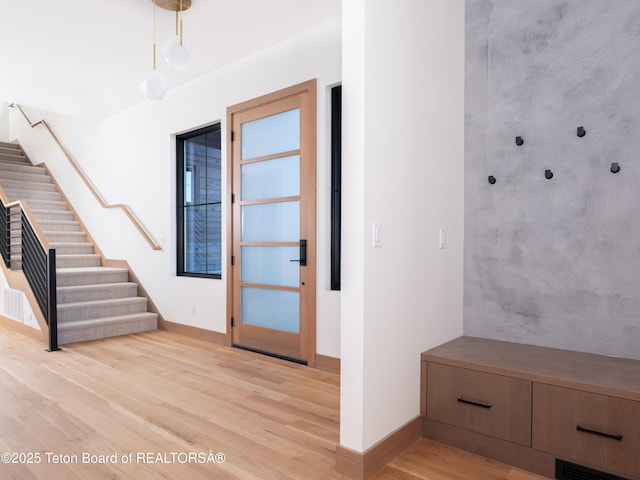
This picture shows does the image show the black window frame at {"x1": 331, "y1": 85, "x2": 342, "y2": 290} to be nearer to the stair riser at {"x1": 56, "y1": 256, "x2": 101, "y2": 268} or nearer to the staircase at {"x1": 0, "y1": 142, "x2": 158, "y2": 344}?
the staircase at {"x1": 0, "y1": 142, "x2": 158, "y2": 344}

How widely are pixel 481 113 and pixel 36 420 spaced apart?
10.7 ft

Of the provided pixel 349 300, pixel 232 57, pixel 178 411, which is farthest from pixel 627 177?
pixel 232 57

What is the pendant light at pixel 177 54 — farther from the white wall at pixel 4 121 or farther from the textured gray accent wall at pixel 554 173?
the white wall at pixel 4 121

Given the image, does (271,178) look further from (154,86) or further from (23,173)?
(23,173)

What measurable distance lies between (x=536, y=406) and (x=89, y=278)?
5010mm

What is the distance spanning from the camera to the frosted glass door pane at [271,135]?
12.1 ft

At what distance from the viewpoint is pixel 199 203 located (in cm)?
485

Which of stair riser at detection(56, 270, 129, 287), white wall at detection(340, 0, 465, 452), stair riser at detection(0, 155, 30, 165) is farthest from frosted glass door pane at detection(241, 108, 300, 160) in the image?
stair riser at detection(0, 155, 30, 165)

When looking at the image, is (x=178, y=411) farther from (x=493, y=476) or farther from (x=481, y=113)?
(x=481, y=113)

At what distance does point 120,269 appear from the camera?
5.48 m

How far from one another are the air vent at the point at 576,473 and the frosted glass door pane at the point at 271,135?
2.84 m

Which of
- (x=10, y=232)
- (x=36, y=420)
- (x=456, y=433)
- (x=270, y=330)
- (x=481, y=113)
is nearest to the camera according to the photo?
(x=456, y=433)

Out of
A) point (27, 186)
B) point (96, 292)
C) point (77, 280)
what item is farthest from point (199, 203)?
point (27, 186)

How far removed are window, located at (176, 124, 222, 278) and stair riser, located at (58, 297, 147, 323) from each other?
0.74m
